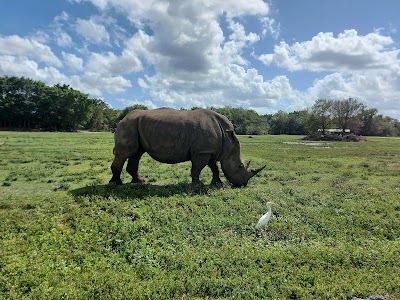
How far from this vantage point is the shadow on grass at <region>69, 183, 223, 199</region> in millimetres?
11828

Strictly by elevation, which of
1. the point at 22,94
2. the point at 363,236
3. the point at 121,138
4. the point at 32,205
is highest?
the point at 22,94

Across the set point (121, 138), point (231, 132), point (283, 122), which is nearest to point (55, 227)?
point (121, 138)

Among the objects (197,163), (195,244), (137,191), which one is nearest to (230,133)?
(197,163)

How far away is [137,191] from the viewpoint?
1246cm

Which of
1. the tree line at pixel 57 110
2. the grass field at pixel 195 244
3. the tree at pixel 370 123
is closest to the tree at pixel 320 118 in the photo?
the tree line at pixel 57 110

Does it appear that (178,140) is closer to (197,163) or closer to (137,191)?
(197,163)

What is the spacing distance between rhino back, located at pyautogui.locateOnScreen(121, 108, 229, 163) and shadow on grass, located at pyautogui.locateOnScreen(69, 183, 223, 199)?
→ 141cm

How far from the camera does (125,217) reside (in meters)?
9.97

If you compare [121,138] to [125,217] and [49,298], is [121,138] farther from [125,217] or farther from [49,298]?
[49,298]

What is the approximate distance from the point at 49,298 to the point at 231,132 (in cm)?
1011

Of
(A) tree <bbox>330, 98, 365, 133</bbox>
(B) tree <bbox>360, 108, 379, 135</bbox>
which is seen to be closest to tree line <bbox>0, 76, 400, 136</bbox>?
(A) tree <bbox>330, 98, 365, 133</bbox>

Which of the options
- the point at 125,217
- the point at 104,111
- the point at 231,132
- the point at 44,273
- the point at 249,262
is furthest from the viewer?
the point at 104,111

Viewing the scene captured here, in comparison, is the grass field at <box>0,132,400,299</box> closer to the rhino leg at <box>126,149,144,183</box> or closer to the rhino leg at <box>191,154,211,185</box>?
the rhino leg at <box>191,154,211,185</box>

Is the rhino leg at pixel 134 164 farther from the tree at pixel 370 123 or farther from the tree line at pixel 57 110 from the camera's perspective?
the tree at pixel 370 123
